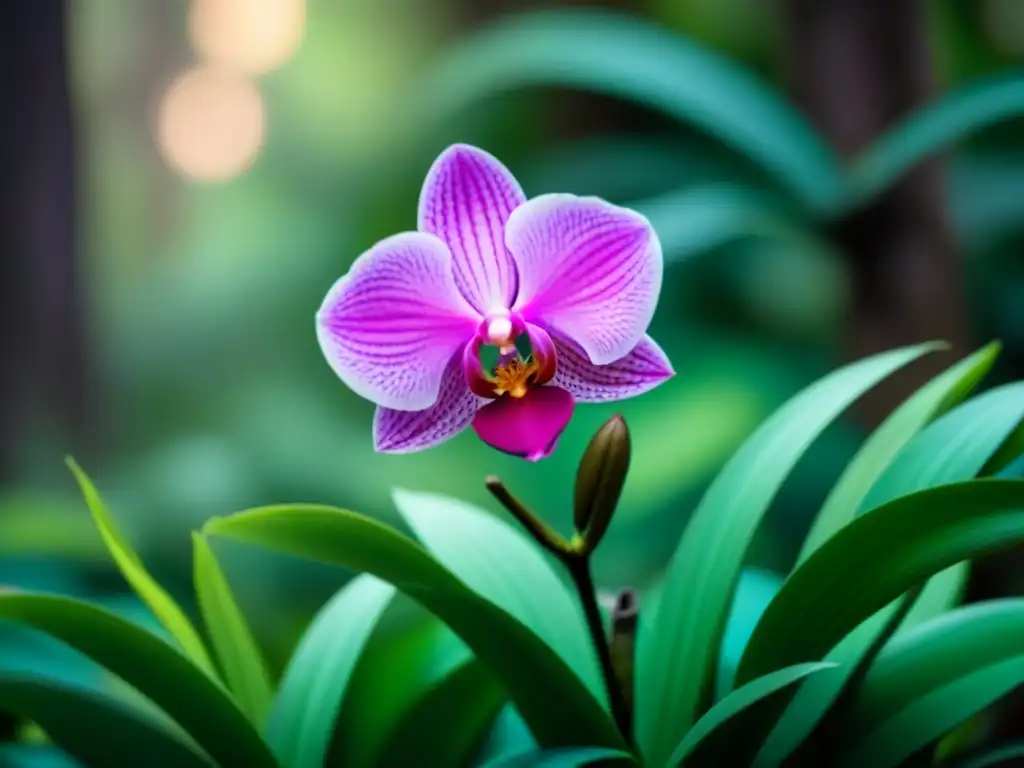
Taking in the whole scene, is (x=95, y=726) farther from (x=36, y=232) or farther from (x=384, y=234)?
(x=384, y=234)

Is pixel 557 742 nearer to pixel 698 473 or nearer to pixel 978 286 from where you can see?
pixel 698 473

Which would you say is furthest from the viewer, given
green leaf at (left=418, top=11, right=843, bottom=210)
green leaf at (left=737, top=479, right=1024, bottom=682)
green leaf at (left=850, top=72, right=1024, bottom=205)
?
green leaf at (left=418, top=11, right=843, bottom=210)

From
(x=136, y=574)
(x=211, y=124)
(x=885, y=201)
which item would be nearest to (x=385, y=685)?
(x=136, y=574)

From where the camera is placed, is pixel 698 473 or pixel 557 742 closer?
pixel 557 742

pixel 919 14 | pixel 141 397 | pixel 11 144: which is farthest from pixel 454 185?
pixel 141 397

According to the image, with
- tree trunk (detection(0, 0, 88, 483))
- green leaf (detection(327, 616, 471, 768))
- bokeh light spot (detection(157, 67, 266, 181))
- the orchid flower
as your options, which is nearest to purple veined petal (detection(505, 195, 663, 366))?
the orchid flower

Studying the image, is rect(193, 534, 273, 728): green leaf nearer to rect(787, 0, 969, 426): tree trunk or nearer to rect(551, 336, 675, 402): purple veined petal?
rect(551, 336, 675, 402): purple veined petal
